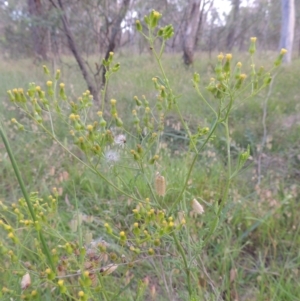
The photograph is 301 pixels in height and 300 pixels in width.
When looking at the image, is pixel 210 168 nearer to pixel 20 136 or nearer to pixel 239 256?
pixel 239 256

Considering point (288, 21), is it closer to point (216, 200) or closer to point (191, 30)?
point (191, 30)

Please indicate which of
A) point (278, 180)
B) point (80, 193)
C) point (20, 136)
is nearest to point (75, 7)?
point (20, 136)

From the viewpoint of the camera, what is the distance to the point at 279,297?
3.83 feet

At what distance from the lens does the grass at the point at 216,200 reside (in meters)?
1.20

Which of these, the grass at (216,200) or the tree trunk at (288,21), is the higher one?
the tree trunk at (288,21)

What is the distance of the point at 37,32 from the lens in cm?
564

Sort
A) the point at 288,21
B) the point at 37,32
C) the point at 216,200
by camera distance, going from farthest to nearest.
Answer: the point at 288,21 → the point at 37,32 → the point at 216,200

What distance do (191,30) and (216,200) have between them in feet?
19.9

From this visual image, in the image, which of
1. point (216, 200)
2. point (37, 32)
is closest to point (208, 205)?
point (216, 200)

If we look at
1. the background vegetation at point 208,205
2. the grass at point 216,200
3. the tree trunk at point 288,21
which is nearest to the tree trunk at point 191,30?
the tree trunk at point 288,21

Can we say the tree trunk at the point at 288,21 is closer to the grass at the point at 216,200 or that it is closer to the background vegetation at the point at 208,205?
the background vegetation at the point at 208,205

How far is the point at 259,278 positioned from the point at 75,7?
157 inches

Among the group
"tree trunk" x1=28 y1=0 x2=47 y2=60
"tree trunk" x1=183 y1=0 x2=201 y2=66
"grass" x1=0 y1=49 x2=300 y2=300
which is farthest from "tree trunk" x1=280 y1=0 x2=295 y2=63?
"tree trunk" x1=28 y1=0 x2=47 y2=60

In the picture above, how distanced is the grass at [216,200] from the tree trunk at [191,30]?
10.2ft
